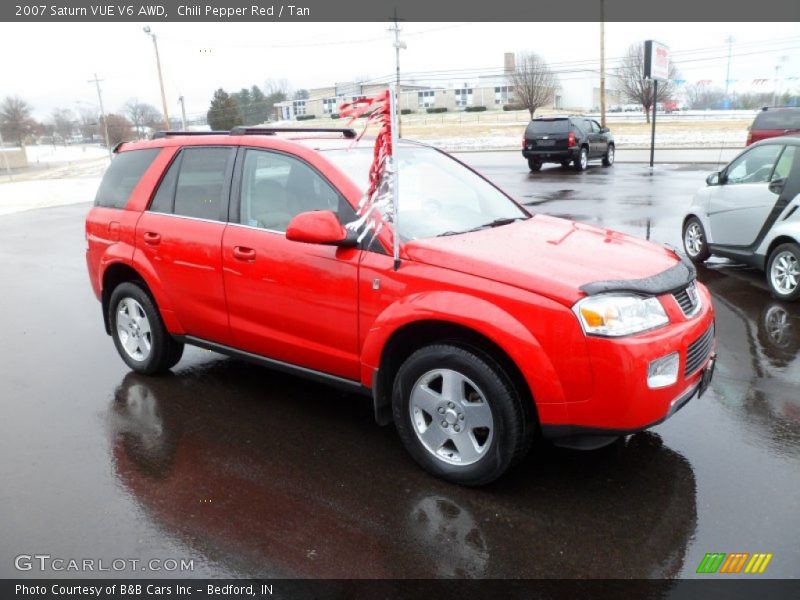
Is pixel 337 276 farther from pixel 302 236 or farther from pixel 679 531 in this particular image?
pixel 679 531

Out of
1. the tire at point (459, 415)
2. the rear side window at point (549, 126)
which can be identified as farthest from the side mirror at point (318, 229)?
the rear side window at point (549, 126)

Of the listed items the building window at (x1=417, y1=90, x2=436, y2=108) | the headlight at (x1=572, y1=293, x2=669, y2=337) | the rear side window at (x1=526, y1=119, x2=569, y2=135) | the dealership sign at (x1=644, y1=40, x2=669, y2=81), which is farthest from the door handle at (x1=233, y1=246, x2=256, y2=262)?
the building window at (x1=417, y1=90, x2=436, y2=108)

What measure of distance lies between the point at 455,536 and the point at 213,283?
7.92 ft

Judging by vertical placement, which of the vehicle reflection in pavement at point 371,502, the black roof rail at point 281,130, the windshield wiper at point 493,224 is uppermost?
the black roof rail at point 281,130

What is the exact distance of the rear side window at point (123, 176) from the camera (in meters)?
5.37

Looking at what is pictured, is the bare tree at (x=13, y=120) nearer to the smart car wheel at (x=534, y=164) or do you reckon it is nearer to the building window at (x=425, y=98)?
the building window at (x=425, y=98)

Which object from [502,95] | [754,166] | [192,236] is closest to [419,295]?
[192,236]

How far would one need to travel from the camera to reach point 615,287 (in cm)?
327

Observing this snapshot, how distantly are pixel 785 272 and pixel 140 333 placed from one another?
6.22m

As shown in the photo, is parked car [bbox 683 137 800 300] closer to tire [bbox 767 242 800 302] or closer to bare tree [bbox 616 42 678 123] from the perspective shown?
tire [bbox 767 242 800 302]

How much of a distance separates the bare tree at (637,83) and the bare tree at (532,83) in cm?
709
